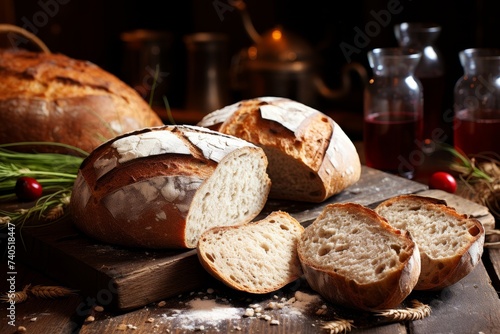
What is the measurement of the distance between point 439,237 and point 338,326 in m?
0.43

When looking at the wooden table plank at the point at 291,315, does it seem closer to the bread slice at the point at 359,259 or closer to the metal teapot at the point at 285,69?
the bread slice at the point at 359,259

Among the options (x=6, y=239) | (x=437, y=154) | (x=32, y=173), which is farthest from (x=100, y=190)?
(x=437, y=154)

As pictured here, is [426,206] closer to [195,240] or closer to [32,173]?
[195,240]

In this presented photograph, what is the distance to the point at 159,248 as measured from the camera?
6.95ft

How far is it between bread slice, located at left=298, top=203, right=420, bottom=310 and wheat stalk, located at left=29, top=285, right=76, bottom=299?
2.13 ft

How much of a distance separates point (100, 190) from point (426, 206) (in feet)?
3.11

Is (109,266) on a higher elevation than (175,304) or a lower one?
higher

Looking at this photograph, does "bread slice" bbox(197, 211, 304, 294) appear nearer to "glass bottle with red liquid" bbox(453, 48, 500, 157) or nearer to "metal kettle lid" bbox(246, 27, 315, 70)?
"glass bottle with red liquid" bbox(453, 48, 500, 157)

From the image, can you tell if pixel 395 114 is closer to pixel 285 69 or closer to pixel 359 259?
pixel 359 259

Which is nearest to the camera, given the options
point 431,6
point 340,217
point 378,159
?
point 340,217

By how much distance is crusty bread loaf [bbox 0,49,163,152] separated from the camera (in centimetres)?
291

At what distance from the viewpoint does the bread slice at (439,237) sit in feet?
6.38

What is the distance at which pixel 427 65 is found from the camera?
3.38 meters

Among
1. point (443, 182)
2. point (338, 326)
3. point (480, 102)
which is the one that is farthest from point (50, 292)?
point (480, 102)
